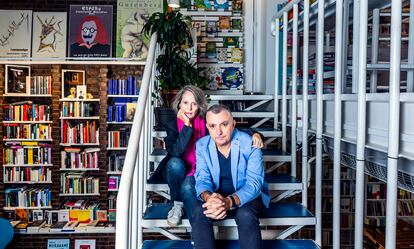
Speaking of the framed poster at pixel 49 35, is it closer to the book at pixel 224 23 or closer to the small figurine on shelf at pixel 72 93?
the small figurine on shelf at pixel 72 93

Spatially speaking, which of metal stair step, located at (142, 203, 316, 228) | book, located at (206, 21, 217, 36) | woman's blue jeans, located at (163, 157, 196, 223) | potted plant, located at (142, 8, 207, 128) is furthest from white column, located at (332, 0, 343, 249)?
book, located at (206, 21, 217, 36)

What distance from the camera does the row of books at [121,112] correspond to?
219 inches

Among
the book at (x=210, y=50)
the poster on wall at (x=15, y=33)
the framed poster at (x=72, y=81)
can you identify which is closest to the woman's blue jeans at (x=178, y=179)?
the book at (x=210, y=50)

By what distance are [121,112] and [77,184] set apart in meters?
1.26

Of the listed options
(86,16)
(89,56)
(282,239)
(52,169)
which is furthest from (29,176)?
(282,239)

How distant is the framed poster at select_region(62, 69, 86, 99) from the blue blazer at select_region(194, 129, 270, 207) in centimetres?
415

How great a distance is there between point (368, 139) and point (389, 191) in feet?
1.14

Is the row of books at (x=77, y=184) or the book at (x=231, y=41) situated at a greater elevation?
the book at (x=231, y=41)

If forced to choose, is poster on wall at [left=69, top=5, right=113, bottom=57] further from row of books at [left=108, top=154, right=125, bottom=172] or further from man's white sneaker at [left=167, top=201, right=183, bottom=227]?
man's white sneaker at [left=167, top=201, right=183, bottom=227]

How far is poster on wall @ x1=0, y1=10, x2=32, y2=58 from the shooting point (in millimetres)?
5602

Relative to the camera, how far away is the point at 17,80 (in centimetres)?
559

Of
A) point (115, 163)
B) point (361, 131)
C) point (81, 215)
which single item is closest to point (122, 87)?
point (115, 163)

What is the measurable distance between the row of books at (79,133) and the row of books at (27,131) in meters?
0.23

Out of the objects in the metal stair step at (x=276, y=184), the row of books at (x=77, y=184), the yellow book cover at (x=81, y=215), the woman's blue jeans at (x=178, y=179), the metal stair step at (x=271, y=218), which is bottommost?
the yellow book cover at (x=81, y=215)
